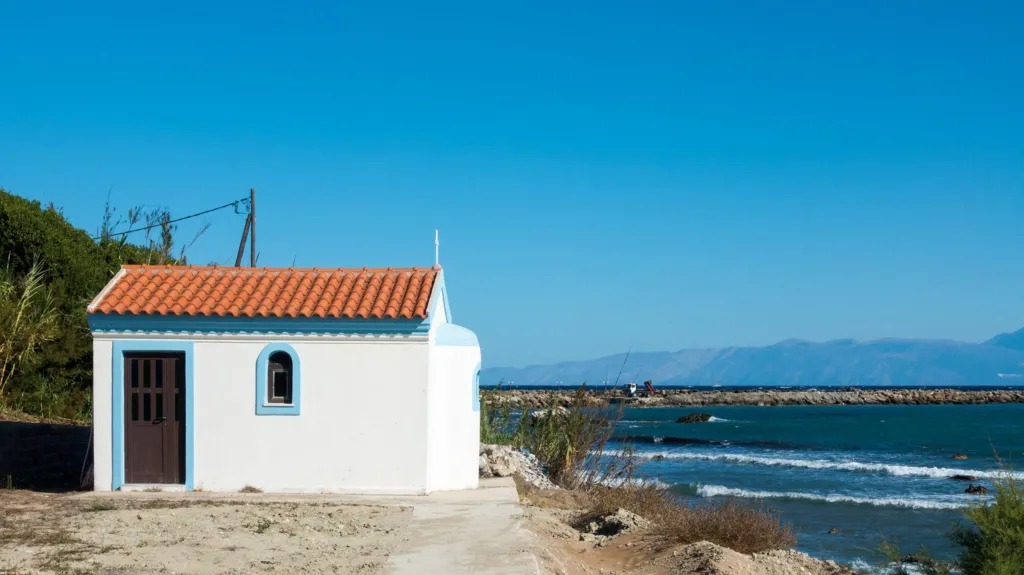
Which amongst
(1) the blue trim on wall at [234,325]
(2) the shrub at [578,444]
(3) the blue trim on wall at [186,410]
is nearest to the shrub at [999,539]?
(2) the shrub at [578,444]

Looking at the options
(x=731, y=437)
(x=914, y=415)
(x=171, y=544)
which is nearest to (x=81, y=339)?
(x=171, y=544)

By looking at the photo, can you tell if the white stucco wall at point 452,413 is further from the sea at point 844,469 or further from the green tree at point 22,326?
the green tree at point 22,326

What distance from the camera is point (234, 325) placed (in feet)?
46.2

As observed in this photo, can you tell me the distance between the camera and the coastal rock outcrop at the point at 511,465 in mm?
16172

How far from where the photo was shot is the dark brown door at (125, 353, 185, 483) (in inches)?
557

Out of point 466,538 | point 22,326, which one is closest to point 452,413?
point 466,538

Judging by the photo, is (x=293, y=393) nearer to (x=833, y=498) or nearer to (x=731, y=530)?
(x=731, y=530)

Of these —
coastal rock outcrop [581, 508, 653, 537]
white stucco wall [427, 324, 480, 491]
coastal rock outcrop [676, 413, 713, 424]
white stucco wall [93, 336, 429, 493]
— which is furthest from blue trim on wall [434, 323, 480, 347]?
coastal rock outcrop [676, 413, 713, 424]

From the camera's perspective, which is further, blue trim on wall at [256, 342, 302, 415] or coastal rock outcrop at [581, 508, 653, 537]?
blue trim on wall at [256, 342, 302, 415]

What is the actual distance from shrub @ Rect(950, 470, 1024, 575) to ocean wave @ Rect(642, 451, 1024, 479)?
62.4 feet

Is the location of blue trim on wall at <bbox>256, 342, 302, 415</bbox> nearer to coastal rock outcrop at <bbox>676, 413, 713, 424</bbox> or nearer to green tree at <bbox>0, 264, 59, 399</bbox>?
green tree at <bbox>0, 264, 59, 399</bbox>

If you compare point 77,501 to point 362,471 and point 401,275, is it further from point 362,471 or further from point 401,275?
point 401,275

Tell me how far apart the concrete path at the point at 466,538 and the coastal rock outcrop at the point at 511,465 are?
6.23ft

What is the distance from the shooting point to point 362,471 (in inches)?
551
